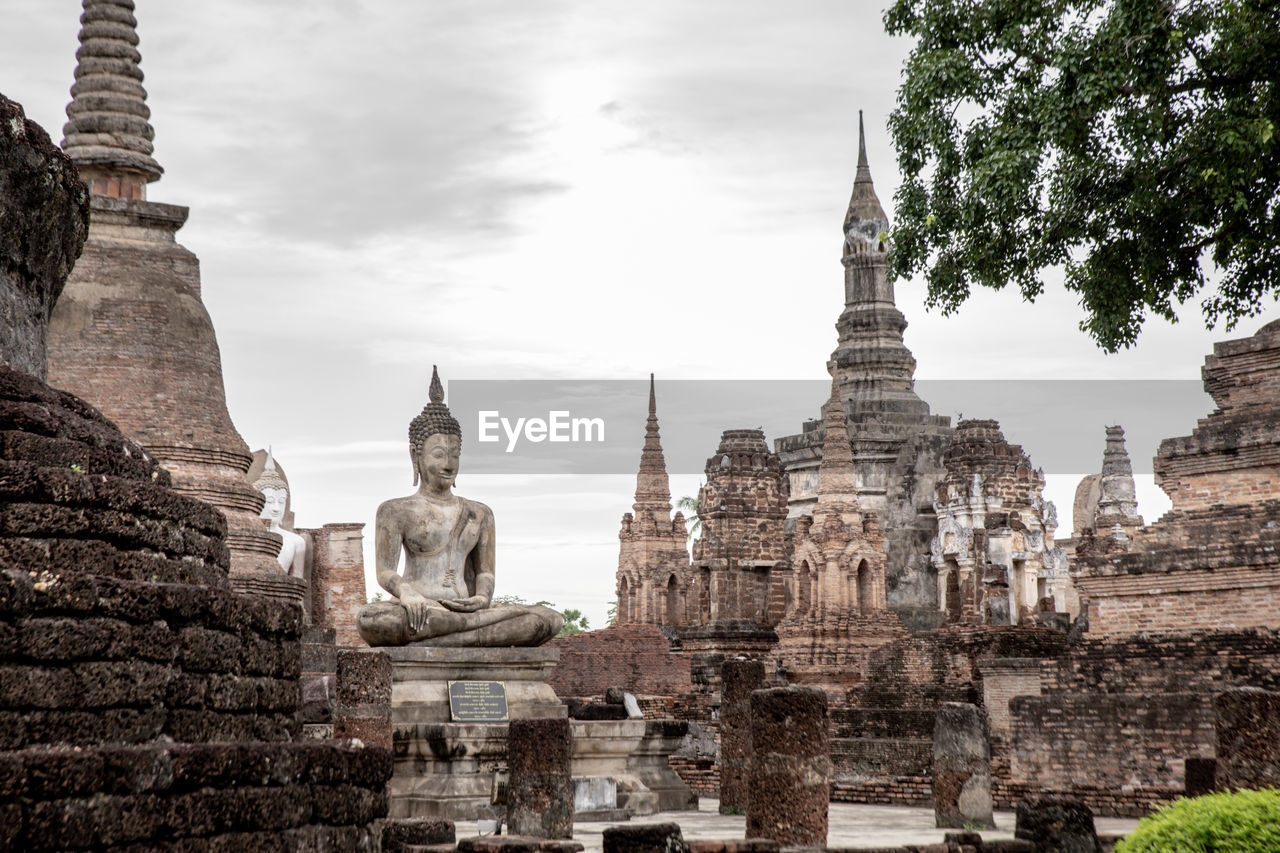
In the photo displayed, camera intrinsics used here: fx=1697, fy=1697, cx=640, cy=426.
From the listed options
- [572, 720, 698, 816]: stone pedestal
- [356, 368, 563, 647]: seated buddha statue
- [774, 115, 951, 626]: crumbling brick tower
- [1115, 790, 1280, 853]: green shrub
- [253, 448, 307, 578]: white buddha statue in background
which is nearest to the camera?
[1115, 790, 1280, 853]: green shrub

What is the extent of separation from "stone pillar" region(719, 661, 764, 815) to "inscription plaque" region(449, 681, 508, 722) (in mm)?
1796

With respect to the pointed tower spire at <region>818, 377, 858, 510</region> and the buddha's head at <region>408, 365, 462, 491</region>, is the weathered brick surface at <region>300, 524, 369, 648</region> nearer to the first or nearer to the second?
the pointed tower spire at <region>818, 377, 858, 510</region>

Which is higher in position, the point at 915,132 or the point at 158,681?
the point at 915,132

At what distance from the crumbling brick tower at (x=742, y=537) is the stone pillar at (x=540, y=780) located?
22.2 m

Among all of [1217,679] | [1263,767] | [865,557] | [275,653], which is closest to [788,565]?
[865,557]

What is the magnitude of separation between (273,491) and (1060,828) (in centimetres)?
1985

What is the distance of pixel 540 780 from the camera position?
10.0 metres

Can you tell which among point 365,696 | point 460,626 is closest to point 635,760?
point 460,626

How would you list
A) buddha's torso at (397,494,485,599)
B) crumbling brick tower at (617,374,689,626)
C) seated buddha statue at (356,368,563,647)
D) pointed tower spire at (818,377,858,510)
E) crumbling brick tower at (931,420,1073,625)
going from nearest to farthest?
seated buddha statue at (356,368,563,647), buddha's torso at (397,494,485,599), crumbling brick tower at (931,420,1073,625), pointed tower spire at (818,377,858,510), crumbling brick tower at (617,374,689,626)

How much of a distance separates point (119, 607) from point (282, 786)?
2.59ft

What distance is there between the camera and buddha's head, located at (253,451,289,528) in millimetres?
27203

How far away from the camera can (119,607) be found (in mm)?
5543

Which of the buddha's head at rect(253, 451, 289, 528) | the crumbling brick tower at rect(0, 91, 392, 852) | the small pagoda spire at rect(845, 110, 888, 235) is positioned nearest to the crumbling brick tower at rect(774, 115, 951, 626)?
the small pagoda spire at rect(845, 110, 888, 235)

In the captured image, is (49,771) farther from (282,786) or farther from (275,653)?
(275,653)
